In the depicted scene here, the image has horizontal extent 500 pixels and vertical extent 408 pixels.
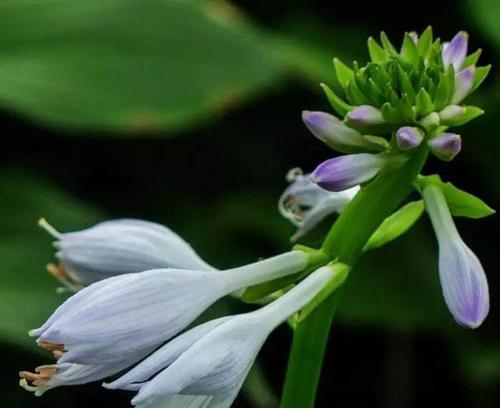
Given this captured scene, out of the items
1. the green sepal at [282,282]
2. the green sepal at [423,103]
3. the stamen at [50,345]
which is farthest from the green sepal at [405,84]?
the stamen at [50,345]

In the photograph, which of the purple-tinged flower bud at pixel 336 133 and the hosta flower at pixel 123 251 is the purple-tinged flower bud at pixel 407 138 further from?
the hosta flower at pixel 123 251

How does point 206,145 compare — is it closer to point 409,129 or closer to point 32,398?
point 32,398

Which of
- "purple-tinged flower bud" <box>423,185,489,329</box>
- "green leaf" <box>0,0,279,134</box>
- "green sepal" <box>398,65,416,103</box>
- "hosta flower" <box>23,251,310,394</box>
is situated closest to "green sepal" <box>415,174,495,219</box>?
"purple-tinged flower bud" <box>423,185,489,329</box>

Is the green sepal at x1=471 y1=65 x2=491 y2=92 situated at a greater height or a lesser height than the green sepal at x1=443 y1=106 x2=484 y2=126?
greater

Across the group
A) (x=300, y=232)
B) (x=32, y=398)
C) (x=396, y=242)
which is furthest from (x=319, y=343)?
(x=396, y=242)

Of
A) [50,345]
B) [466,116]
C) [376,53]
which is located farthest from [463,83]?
[50,345]

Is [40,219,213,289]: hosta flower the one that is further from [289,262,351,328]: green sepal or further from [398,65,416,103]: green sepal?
[398,65,416,103]: green sepal

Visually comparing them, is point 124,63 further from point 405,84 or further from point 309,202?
point 405,84
